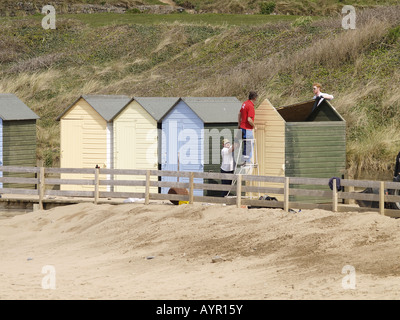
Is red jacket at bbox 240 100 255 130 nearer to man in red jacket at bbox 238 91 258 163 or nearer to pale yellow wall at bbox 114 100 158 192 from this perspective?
man in red jacket at bbox 238 91 258 163

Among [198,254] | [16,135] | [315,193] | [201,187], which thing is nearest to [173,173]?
[201,187]

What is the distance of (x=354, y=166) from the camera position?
2305 cm

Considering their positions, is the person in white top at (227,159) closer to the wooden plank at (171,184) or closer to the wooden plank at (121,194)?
the wooden plank at (171,184)

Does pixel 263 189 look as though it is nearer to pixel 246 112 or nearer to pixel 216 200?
pixel 216 200

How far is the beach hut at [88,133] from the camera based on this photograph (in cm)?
2184

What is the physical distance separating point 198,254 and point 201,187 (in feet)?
12.5

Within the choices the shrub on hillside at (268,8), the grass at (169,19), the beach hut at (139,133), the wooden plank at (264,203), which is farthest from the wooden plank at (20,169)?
the shrub on hillside at (268,8)

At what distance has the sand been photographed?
1216cm

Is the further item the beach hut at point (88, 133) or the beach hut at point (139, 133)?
the beach hut at point (88, 133)

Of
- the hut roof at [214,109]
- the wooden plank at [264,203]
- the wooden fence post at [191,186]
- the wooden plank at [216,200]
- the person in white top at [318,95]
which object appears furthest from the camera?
the hut roof at [214,109]

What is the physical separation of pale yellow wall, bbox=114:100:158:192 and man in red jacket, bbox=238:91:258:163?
303 cm

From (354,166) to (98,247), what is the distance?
8842 mm

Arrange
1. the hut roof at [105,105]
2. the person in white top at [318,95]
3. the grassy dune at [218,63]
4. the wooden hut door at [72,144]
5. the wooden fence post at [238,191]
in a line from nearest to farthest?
the wooden fence post at [238,191] < the person in white top at [318,95] < the hut roof at [105,105] < the wooden hut door at [72,144] < the grassy dune at [218,63]

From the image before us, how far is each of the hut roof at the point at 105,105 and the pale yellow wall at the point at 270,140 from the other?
13.5 ft
